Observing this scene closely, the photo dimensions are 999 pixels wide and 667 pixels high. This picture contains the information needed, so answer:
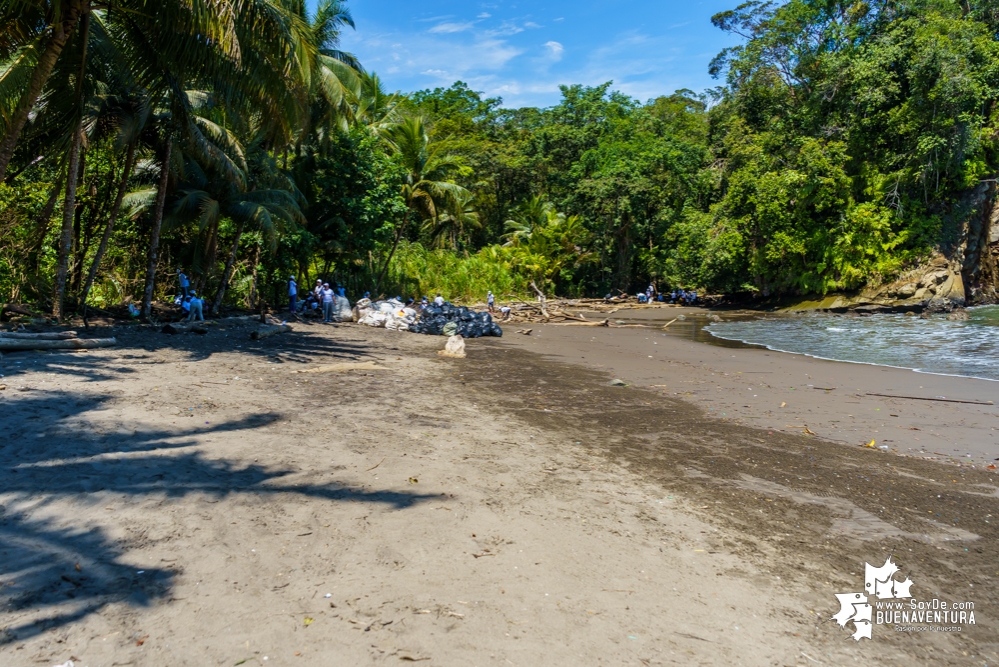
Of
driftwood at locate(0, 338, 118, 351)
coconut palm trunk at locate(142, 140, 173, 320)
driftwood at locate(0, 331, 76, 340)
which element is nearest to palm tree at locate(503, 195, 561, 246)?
coconut palm trunk at locate(142, 140, 173, 320)

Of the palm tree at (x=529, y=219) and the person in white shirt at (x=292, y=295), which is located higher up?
the palm tree at (x=529, y=219)

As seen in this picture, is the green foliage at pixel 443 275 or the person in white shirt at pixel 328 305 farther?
the green foliage at pixel 443 275

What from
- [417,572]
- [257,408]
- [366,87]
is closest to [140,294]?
[257,408]

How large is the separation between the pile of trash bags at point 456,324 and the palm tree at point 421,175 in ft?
24.6

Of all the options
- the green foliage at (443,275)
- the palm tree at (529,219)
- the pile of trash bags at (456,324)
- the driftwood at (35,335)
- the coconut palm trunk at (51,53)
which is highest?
the palm tree at (529,219)

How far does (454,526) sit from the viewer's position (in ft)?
15.4

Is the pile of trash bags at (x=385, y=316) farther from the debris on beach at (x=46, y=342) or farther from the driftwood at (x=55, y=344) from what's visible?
the debris on beach at (x=46, y=342)

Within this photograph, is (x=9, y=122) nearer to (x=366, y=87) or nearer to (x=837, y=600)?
(x=837, y=600)

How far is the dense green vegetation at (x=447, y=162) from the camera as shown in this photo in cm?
1151

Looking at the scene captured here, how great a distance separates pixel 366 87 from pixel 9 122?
73.9 feet

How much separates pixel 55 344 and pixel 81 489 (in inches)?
263

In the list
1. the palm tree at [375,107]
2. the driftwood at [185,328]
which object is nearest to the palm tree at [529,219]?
the palm tree at [375,107]

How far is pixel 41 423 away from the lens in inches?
236

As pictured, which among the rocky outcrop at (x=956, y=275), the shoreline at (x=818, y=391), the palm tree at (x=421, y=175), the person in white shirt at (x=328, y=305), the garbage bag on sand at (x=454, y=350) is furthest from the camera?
the rocky outcrop at (x=956, y=275)
